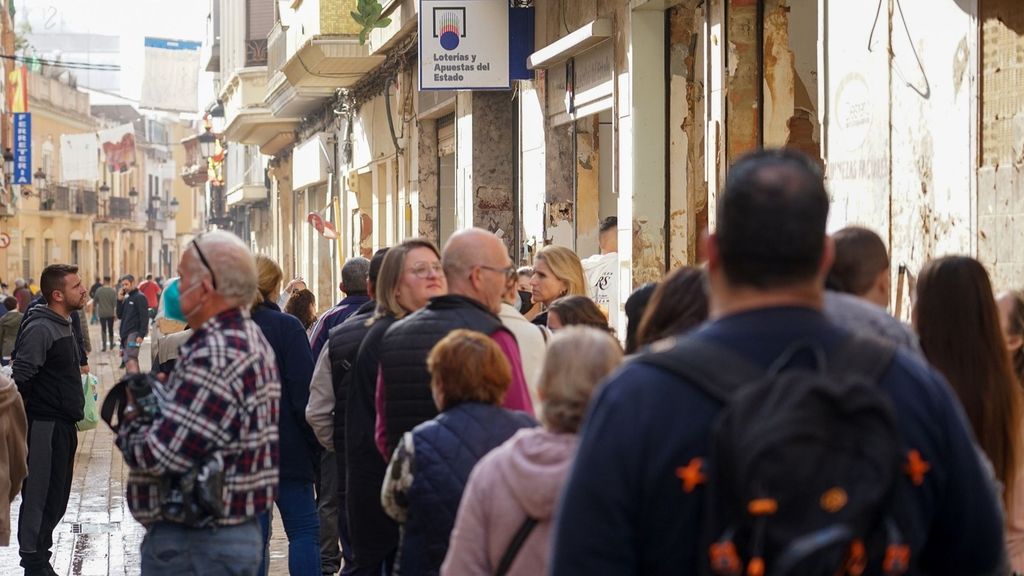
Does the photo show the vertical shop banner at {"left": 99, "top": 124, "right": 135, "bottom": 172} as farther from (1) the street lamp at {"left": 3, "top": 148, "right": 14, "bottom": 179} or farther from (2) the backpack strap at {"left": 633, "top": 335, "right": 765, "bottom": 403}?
(2) the backpack strap at {"left": 633, "top": 335, "right": 765, "bottom": 403}

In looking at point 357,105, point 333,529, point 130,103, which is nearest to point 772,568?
point 333,529

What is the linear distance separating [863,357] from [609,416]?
1.42ft

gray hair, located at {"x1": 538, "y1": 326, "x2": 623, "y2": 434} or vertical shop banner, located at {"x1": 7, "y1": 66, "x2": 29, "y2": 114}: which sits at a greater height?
vertical shop banner, located at {"x1": 7, "y1": 66, "x2": 29, "y2": 114}

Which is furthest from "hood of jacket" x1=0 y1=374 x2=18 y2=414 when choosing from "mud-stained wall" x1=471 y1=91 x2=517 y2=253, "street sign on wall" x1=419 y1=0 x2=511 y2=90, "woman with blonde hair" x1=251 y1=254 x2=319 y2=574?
"mud-stained wall" x1=471 y1=91 x2=517 y2=253

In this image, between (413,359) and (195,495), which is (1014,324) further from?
(195,495)

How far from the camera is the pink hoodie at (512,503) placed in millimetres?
3867

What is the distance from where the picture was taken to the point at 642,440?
267cm

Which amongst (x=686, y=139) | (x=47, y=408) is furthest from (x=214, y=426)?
(x=686, y=139)

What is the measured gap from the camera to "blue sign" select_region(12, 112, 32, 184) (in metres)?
56.5

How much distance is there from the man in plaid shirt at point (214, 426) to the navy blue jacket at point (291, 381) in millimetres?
2383

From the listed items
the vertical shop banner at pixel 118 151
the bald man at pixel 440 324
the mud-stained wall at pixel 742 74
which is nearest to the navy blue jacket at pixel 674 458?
the bald man at pixel 440 324

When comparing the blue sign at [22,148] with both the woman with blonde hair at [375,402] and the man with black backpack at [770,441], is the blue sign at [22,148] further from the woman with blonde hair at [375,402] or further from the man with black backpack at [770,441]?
the man with black backpack at [770,441]

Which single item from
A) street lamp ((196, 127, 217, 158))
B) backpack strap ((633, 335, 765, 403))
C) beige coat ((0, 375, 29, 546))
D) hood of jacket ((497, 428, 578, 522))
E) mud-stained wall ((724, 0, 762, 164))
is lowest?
beige coat ((0, 375, 29, 546))

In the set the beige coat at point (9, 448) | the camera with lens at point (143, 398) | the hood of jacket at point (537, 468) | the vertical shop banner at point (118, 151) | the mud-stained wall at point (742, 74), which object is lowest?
the beige coat at point (9, 448)
